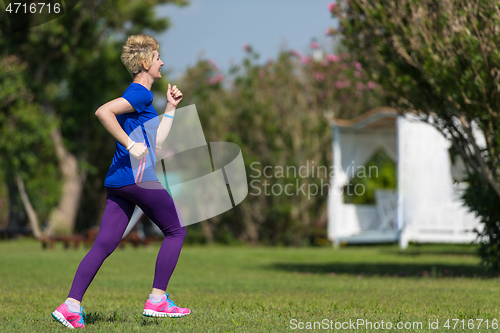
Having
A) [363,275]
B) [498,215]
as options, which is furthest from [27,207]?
→ [498,215]

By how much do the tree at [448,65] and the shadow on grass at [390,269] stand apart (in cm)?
77

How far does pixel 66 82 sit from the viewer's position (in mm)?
18250

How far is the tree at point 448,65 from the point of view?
7.00 metres

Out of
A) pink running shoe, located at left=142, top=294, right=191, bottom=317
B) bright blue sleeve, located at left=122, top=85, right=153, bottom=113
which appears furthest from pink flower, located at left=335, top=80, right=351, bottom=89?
pink running shoe, located at left=142, top=294, right=191, bottom=317

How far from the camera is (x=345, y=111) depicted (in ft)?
63.1

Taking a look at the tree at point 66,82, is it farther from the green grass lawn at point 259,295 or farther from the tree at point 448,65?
the tree at point 448,65

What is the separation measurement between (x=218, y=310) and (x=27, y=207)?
48.0 ft

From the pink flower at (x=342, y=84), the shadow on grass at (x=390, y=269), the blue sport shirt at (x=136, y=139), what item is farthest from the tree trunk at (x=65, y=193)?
the blue sport shirt at (x=136, y=139)

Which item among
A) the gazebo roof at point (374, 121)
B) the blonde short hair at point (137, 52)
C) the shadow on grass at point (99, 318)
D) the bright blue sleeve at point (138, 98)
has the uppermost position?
the gazebo roof at point (374, 121)

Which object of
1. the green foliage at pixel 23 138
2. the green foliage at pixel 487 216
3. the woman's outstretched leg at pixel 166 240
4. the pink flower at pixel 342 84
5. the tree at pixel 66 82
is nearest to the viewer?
the woman's outstretched leg at pixel 166 240

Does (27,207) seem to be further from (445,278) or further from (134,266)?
(445,278)

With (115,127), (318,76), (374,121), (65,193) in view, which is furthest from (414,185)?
(115,127)

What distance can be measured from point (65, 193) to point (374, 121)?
9258mm

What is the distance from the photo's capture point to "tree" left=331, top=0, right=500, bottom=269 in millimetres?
7004
